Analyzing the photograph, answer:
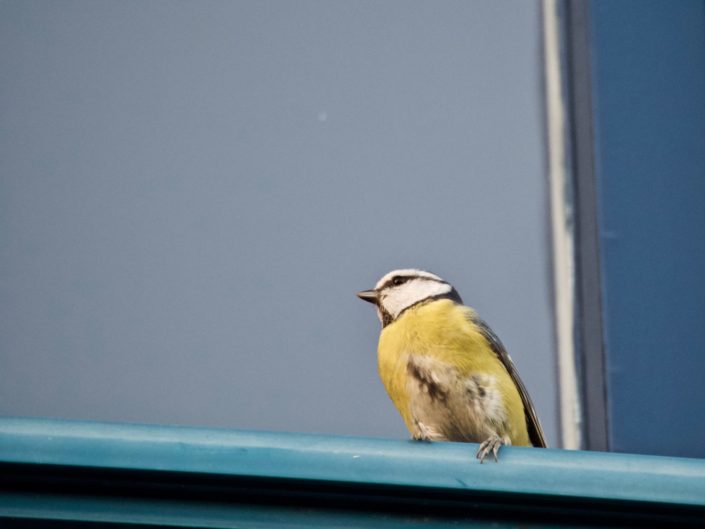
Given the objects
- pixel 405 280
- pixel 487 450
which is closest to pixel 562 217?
pixel 405 280

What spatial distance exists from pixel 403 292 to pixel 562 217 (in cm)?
34

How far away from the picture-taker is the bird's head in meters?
1.92

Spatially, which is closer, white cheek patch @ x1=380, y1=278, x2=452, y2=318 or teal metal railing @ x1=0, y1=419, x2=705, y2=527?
teal metal railing @ x1=0, y1=419, x2=705, y2=527

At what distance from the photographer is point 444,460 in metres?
1.05

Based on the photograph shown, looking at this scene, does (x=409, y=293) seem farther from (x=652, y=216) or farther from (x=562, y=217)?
(x=652, y=216)

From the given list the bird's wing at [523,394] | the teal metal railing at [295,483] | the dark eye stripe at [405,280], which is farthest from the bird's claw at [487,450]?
the dark eye stripe at [405,280]

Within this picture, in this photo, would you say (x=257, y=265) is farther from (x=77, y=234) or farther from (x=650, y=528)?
(x=650, y=528)

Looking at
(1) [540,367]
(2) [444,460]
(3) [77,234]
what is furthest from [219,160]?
(2) [444,460]

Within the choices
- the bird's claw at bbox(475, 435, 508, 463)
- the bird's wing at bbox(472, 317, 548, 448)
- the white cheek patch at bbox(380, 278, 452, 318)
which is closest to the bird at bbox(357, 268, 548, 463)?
the bird's wing at bbox(472, 317, 548, 448)

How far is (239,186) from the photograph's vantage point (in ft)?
6.41

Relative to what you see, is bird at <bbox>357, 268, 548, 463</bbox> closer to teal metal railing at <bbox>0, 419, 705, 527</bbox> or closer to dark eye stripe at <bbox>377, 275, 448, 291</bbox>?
dark eye stripe at <bbox>377, 275, 448, 291</bbox>

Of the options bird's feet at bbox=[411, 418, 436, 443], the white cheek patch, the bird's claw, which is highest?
the bird's claw

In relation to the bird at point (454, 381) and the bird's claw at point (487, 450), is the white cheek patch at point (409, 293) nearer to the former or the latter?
the bird at point (454, 381)

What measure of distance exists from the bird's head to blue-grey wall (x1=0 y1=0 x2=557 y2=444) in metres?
0.05
